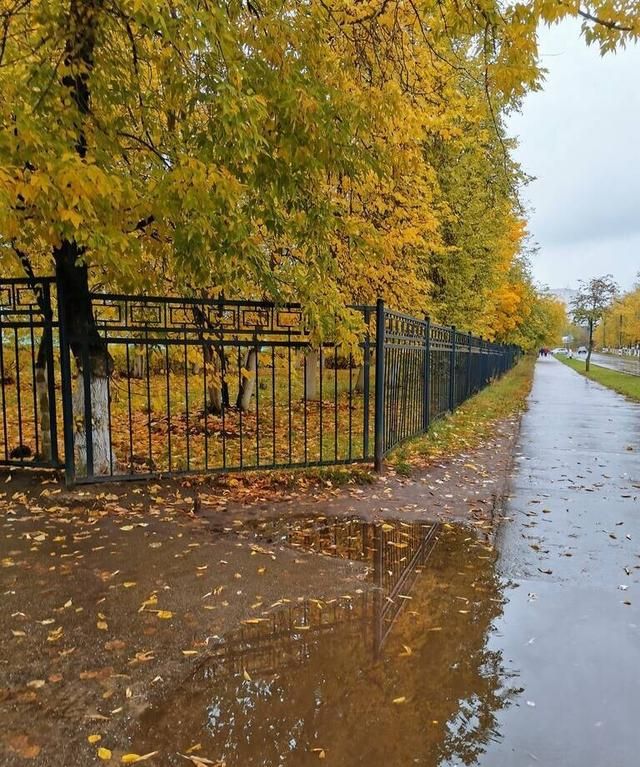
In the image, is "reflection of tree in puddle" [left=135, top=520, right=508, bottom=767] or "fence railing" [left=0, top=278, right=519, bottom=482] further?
"fence railing" [left=0, top=278, right=519, bottom=482]

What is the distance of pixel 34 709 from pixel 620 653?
8.99ft

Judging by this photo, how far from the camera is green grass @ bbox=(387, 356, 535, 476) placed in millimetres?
7242

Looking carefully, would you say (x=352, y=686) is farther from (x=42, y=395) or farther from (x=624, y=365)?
(x=624, y=365)

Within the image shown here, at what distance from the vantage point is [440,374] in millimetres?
10727

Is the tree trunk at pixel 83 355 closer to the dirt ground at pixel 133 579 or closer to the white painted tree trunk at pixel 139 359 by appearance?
the dirt ground at pixel 133 579

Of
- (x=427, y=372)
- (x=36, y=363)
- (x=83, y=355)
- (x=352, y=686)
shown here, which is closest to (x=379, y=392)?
(x=427, y=372)

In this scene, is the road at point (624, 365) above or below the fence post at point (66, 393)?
below

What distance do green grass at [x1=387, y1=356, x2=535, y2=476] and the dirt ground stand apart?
76cm

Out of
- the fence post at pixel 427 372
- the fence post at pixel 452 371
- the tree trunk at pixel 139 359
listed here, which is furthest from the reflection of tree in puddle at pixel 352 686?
the fence post at pixel 452 371

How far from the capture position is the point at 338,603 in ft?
10.8

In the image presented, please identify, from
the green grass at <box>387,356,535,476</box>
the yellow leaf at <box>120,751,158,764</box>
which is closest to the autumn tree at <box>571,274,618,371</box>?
the green grass at <box>387,356,535,476</box>

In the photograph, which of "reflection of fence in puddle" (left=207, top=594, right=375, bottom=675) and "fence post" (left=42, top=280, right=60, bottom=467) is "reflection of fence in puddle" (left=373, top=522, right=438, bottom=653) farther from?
"fence post" (left=42, top=280, right=60, bottom=467)

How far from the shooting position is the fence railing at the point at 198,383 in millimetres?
5336

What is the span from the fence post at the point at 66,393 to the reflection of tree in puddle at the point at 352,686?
2984mm
